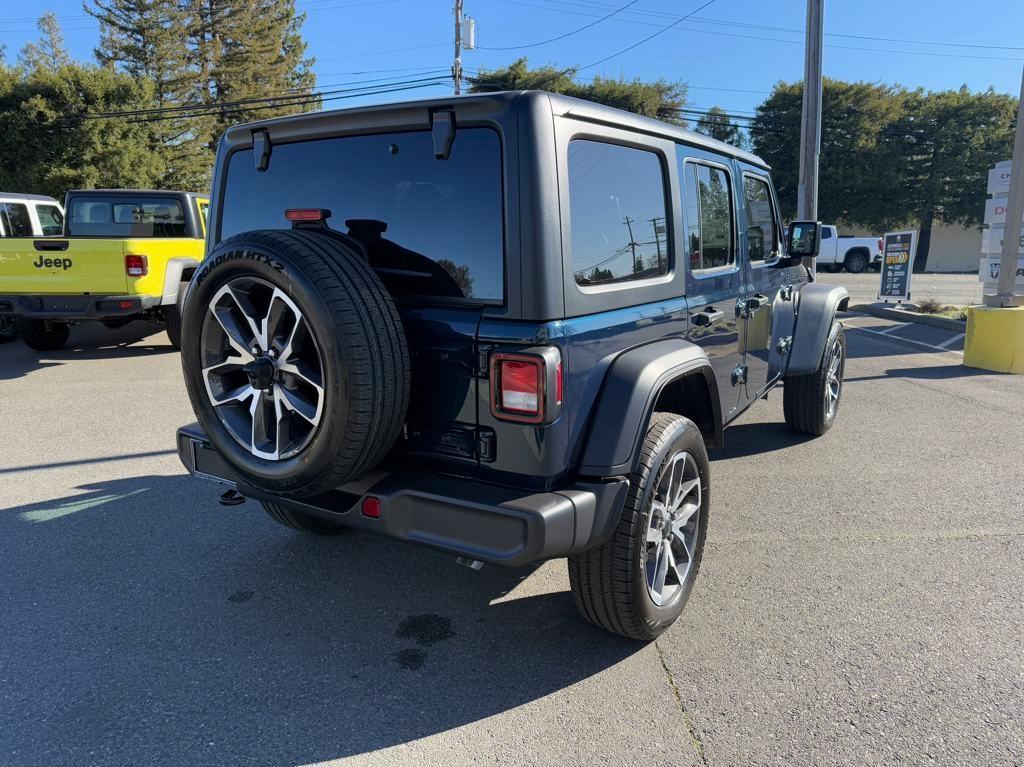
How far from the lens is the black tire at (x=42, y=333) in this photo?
9289 mm

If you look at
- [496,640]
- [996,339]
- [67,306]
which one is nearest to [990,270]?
[996,339]

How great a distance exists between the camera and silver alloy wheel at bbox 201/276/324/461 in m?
2.39

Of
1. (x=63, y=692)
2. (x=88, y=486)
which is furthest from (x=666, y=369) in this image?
(x=88, y=486)

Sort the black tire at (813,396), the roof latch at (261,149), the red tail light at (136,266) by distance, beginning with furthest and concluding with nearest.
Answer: the red tail light at (136,266), the black tire at (813,396), the roof latch at (261,149)

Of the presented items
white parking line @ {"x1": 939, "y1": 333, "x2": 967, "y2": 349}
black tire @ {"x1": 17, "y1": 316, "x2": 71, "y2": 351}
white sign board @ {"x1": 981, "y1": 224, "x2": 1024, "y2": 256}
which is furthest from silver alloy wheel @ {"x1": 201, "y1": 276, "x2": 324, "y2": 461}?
white sign board @ {"x1": 981, "y1": 224, "x2": 1024, "y2": 256}

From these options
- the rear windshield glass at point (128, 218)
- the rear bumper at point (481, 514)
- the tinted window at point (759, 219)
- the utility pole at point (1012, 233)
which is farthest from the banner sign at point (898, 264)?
the rear bumper at point (481, 514)

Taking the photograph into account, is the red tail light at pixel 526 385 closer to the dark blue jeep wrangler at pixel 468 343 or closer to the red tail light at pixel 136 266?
the dark blue jeep wrangler at pixel 468 343

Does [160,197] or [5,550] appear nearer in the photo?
[5,550]

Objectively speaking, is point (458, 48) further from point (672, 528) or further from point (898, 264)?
point (672, 528)

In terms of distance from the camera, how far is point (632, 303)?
2.76 metres

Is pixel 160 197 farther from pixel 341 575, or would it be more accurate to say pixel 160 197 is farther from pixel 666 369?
pixel 666 369

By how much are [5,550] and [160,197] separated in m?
6.93

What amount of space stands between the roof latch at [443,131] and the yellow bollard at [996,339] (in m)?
8.05

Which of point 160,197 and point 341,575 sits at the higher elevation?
point 160,197
